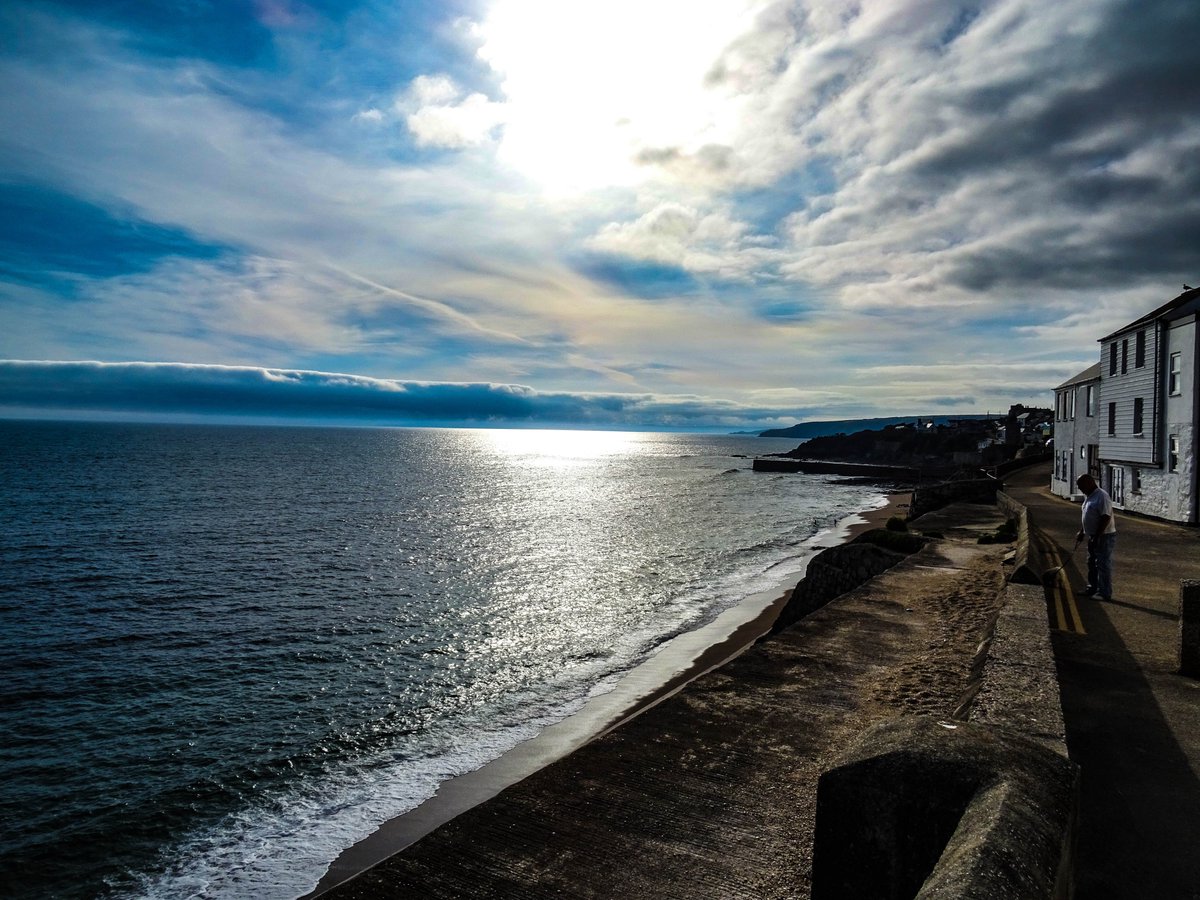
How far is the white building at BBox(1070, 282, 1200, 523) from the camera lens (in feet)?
73.0

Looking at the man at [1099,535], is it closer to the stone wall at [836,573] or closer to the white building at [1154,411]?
the stone wall at [836,573]

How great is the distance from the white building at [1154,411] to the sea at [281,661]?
13.3 m

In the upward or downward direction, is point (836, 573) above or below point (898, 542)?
below

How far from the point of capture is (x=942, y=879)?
2.76 m

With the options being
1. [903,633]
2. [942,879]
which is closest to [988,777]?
[942,879]

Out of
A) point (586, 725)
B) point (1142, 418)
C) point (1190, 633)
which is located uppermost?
point (1142, 418)

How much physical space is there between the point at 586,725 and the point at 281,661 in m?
8.65

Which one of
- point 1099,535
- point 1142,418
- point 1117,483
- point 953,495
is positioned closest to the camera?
point 1099,535

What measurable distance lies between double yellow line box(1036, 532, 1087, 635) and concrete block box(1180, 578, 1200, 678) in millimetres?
1764

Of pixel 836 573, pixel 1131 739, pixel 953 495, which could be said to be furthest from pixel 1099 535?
pixel 953 495

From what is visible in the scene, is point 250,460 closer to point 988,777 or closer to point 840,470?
point 840,470

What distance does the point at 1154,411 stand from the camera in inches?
955

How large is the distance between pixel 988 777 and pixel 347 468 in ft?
321

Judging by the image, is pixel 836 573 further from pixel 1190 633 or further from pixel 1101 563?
pixel 1190 633
